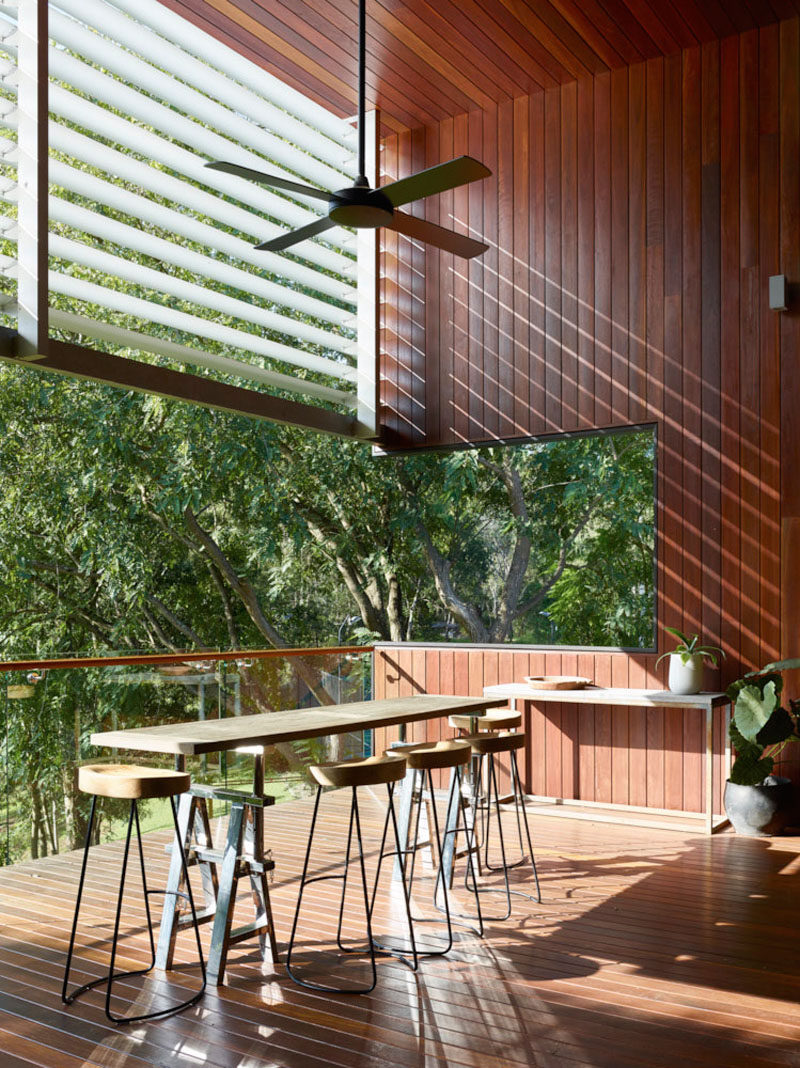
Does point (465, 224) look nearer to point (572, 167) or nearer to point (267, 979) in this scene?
point (572, 167)

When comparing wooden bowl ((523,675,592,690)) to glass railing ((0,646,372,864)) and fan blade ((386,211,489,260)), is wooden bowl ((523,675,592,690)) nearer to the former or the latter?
glass railing ((0,646,372,864))

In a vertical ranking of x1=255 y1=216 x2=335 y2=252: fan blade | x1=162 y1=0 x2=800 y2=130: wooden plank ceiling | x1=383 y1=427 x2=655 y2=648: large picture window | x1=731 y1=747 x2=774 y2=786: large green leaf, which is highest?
x1=162 y1=0 x2=800 y2=130: wooden plank ceiling

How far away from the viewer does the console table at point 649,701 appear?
5.69 m

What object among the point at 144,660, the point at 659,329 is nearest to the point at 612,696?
the point at 659,329

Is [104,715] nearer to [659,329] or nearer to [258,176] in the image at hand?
[258,176]

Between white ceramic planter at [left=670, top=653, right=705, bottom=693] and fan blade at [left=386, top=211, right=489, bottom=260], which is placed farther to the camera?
white ceramic planter at [left=670, top=653, right=705, bottom=693]

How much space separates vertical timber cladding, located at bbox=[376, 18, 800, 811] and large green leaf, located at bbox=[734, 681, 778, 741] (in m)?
0.54

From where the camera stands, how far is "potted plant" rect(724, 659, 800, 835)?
5324 millimetres

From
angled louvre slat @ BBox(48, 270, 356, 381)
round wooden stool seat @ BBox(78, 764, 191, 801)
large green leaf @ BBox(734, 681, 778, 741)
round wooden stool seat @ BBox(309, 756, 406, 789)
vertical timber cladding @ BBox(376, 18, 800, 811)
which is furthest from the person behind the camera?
vertical timber cladding @ BBox(376, 18, 800, 811)

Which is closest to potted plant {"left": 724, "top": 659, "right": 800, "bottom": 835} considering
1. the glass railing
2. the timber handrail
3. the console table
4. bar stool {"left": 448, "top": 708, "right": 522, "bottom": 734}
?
the console table

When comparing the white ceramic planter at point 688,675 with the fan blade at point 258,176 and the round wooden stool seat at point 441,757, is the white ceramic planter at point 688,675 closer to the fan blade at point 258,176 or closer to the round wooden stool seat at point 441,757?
the round wooden stool seat at point 441,757

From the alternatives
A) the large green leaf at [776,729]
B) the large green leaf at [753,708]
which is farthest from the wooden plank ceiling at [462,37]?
the large green leaf at [776,729]

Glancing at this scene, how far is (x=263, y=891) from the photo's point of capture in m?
3.65

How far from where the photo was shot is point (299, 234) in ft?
15.0
